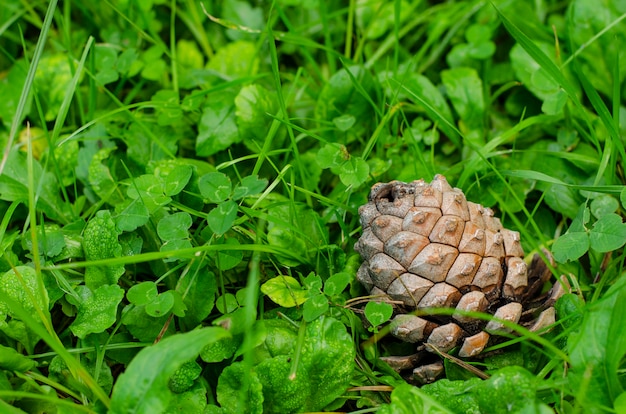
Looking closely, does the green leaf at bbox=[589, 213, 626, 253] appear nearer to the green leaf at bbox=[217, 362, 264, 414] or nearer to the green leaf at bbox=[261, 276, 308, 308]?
the green leaf at bbox=[261, 276, 308, 308]

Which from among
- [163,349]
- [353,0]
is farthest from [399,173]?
[163,349]

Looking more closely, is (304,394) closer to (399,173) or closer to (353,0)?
(399,173)

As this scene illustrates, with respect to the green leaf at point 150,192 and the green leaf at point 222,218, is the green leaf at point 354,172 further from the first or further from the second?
the green leaf at point 150,192

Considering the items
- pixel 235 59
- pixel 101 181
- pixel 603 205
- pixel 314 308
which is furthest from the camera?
pixel 235 59

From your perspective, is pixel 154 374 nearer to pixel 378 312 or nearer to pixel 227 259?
pixel 227 259

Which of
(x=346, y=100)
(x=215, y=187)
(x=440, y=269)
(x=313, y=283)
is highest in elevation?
(x=346, y=100)

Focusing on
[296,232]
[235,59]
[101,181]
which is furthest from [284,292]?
[235,59]
